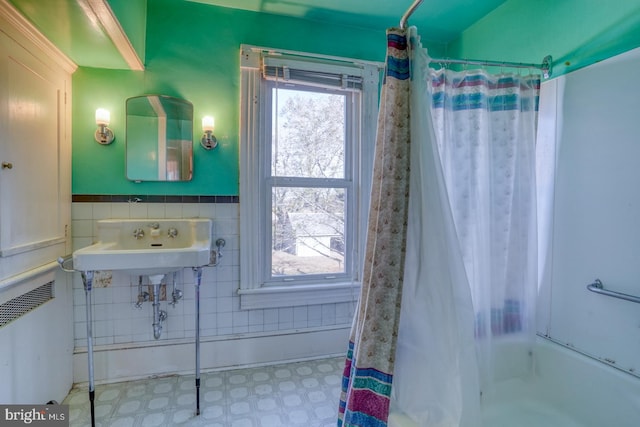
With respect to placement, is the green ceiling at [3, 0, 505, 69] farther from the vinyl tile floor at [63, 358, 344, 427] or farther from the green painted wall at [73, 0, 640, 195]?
the vinyl tile floor at [63, 358, 344, 427]

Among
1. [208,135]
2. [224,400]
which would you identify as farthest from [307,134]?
[224,400]

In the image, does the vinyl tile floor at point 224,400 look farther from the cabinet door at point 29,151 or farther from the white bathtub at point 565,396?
the cabinet door at point 29,151

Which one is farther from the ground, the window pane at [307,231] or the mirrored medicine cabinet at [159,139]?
the mirrored medicine cabinet at [159,139]

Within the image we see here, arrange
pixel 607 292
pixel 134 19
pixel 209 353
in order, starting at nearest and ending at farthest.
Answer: pixel 607 292 < pixel 134 19 < pixel 209 353

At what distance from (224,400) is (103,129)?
177 centimetres

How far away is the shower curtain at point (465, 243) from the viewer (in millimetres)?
1125

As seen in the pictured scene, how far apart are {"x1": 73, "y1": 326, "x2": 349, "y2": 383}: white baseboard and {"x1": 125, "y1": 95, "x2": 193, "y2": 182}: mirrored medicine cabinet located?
3.64ft

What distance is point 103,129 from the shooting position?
6.07 feet

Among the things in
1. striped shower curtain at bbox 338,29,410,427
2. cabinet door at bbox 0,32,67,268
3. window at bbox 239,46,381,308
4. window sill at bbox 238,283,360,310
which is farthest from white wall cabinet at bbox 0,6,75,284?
striped shower curtain at bbox 338,29,410,427

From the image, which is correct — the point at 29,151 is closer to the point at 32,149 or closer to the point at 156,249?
the point at 32,149

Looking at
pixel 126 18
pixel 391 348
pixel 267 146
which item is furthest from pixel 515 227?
pixel 126 18

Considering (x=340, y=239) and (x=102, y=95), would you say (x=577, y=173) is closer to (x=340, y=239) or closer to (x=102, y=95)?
(x=340, y=239)

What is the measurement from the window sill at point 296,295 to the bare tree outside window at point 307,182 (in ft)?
0.39

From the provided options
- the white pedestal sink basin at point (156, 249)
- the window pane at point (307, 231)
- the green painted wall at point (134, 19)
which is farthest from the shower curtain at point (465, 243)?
the green painted wall at point (134, 19)
